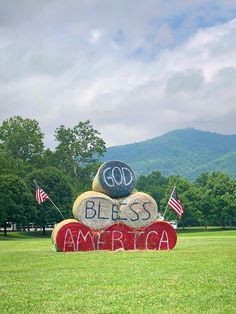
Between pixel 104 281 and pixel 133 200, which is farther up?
pixel 133 200

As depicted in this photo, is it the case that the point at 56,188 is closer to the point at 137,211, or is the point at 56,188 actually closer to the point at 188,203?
the point at 188,203

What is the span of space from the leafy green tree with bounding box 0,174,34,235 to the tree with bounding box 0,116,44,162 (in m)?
15.3

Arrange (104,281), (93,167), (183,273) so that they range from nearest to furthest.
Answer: (104,281) < (183,273) < (93,167)

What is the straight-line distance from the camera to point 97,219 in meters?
26.4

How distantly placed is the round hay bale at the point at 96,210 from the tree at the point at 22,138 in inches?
2154

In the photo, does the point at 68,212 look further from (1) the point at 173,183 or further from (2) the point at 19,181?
(1) the point at 173,183

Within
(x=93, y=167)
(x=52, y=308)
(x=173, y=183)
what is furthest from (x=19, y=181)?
(x=52, y=308)

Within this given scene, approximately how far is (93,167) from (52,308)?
6922 centimetres

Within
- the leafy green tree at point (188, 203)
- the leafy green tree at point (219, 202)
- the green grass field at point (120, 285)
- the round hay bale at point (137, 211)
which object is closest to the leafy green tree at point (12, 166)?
the leafy green tree at point (188, 203)

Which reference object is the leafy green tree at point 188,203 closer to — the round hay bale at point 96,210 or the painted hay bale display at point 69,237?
the round hay bale at point 96,210

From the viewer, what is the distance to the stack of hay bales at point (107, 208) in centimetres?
2606

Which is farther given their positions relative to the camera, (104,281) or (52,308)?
(104,281)

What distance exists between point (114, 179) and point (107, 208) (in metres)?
1.45

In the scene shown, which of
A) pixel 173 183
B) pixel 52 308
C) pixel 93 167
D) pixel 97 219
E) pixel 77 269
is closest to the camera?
pixel 52 308
